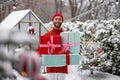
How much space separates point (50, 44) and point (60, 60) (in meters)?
0.33

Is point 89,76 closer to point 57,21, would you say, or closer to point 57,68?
point 57,68

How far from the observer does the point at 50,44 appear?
5.91 metres

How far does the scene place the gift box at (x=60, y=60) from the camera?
5762mm

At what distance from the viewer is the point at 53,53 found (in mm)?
5914

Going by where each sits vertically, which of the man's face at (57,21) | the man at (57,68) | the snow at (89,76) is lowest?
the snow at (89,76)

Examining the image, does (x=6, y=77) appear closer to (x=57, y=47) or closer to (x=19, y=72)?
(x=19, y=72)

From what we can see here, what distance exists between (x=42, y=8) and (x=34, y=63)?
47197 millimetres

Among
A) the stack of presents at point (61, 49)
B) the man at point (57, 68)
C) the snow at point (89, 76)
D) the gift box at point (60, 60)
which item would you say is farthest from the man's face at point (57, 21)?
the snow at point (89, 76)

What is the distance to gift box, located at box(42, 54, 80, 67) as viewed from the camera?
576 cm

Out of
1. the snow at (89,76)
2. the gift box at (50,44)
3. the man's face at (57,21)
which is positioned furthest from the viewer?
the snow at (89,76)

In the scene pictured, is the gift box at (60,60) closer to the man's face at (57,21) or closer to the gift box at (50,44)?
the gift box at (50,44)

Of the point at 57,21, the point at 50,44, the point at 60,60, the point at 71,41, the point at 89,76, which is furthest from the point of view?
the point at 89,76

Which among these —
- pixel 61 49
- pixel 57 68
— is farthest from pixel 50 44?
pixel 57 68

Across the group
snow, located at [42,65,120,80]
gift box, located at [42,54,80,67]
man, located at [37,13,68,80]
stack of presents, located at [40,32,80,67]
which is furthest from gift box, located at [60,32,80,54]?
snow, located at [42,65,120,80]
